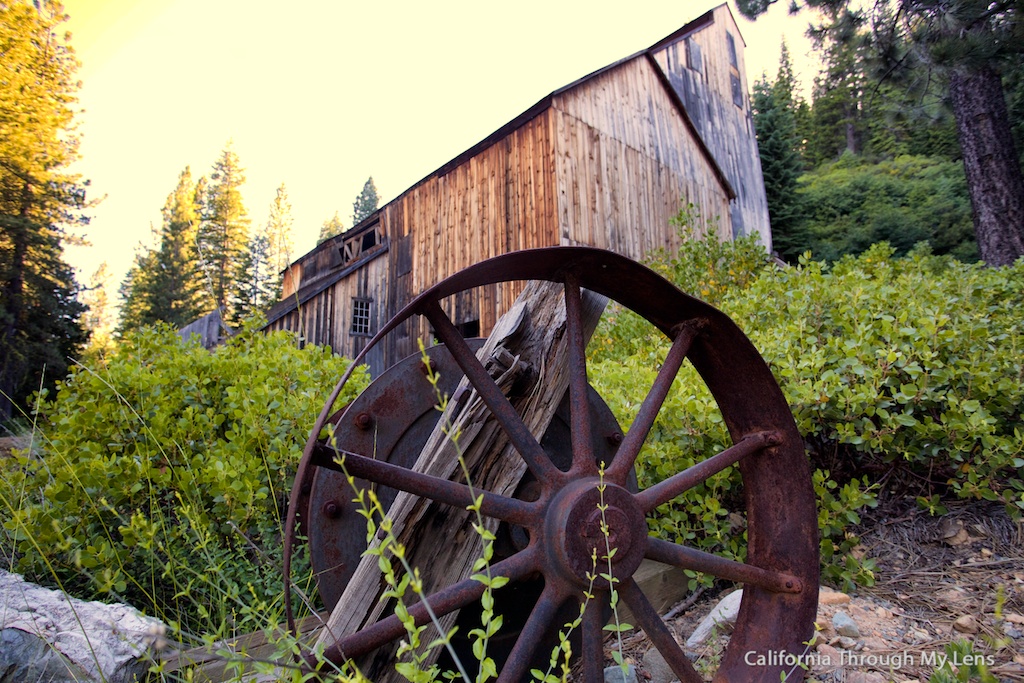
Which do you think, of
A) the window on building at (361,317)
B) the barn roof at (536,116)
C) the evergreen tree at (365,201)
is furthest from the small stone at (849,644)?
the evergreen tree at (365,201)

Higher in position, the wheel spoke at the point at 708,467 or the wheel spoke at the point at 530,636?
the wheel spoke at the point at 708,467

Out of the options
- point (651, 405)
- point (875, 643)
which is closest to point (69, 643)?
point (651, 405)

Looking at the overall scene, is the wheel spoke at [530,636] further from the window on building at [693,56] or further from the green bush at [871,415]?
the window on building at [693,56]

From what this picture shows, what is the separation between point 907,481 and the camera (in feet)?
10.1

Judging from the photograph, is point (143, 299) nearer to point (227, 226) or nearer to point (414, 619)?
point (227, 226)

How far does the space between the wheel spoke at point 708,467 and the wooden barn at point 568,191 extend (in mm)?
6341

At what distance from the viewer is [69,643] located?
72.9 inches

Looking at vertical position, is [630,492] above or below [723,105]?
below

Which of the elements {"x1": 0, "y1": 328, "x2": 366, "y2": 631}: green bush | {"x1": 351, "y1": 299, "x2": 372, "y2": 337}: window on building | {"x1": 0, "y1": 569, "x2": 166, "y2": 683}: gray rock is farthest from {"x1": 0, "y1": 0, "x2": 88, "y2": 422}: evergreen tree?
{"x1": 0, "y1": 569, "x2": 166, "y2": 683}: gray rock

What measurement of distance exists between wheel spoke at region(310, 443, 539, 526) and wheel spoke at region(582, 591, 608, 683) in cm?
32

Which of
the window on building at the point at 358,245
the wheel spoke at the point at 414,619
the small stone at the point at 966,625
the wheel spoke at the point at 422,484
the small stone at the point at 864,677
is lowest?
the small stone at the point at 864,677

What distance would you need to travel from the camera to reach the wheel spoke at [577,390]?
182 cm

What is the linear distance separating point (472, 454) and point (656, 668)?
3.87 ft

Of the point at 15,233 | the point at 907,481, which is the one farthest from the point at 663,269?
the point at 15,233
